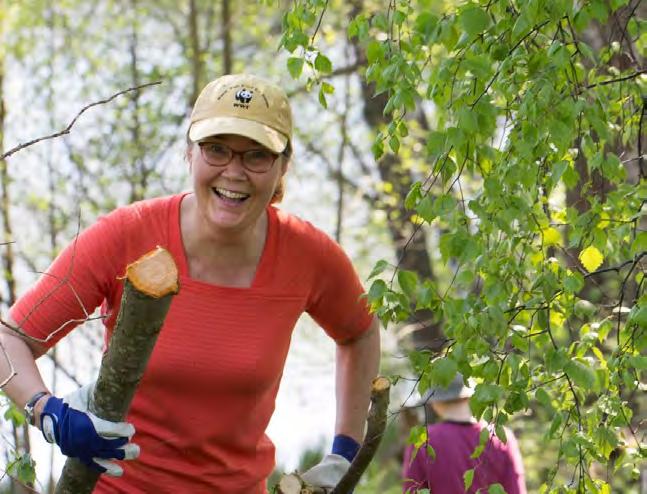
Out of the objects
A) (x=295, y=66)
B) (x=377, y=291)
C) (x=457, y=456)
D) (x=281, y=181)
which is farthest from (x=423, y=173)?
(x=377, y=291)

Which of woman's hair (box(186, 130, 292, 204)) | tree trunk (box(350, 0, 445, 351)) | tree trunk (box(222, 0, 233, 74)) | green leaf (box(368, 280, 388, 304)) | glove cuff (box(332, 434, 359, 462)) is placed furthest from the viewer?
tree trunk (box(350, 0, 445, 351))

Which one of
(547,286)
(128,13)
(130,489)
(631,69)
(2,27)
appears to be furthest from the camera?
(128,13)

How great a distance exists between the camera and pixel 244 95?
3039 mm

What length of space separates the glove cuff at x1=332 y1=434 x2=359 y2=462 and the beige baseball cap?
3.14 ft

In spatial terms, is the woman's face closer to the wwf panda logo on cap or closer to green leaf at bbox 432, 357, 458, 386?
the wwf panda logo on cap

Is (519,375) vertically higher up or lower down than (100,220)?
lower down

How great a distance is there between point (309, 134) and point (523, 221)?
7149 millimetres

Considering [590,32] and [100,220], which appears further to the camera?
[590,32]

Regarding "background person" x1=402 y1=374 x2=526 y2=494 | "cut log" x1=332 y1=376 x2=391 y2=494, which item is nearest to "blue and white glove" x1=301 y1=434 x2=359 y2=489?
"cut log" x1=332 y1=376 x2=391 y2=494

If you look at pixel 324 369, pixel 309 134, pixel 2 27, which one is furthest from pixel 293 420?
pixel 2 27

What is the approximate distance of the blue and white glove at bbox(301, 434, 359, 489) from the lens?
3.22 metres

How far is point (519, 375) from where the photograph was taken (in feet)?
8.40

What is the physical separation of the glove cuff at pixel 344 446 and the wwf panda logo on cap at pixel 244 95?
3.61 ft

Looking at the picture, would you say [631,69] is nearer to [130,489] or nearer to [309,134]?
[130,489]
